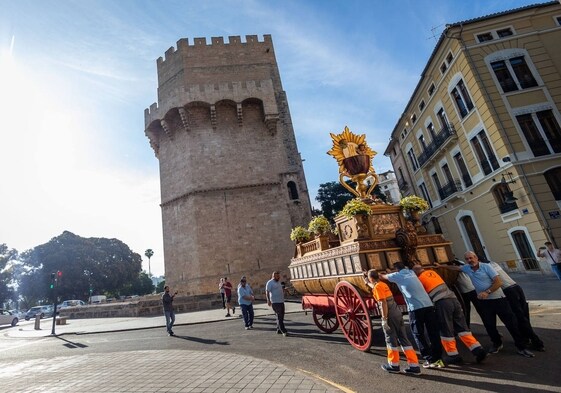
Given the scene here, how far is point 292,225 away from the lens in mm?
21609

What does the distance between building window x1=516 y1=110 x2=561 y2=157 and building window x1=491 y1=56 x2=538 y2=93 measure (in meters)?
1.64

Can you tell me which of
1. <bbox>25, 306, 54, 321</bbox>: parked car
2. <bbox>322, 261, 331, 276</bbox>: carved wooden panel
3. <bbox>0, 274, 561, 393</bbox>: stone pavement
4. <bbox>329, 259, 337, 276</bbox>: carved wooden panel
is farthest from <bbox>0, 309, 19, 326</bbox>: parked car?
<bbox>329, 259, 337, 276</bbox>: carved wooden panel

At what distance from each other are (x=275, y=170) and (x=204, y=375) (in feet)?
60.3

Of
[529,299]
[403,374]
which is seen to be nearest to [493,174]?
[529,299]

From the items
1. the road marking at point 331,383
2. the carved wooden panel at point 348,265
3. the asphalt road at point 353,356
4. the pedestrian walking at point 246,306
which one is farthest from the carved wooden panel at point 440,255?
the pedestrian walking at point 246,306

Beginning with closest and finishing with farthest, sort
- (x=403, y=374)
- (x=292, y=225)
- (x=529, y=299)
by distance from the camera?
(x=403, y=374), (x=529, y=299), (x=292, y=225)

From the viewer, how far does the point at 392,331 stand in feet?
14.3

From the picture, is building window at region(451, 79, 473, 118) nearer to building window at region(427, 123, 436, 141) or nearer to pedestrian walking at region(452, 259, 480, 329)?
building window at region(427, 123, 436, 141)

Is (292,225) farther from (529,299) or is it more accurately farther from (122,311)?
(529,299)

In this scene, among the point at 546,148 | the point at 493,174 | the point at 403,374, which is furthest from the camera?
Result: the point at 493,174

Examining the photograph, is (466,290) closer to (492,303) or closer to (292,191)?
(492,303)

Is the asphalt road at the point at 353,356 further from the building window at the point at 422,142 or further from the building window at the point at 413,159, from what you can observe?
the building window at the point at 413,159

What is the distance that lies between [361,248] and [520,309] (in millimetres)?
2587

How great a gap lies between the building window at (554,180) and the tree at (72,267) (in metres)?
51.6
